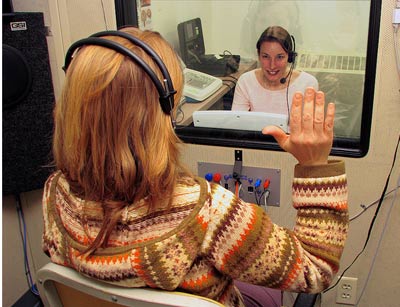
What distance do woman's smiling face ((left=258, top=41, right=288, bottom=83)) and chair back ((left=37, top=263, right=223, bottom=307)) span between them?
1146 millimetres

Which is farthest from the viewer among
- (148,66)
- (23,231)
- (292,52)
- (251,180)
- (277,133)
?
(23,231)

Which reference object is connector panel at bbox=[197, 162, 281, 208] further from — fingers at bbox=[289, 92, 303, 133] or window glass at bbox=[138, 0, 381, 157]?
fingers at bbox=[289, 92, 303, 133]

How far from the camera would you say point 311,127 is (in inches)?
32.4

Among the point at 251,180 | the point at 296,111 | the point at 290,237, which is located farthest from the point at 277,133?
the point at 251,180

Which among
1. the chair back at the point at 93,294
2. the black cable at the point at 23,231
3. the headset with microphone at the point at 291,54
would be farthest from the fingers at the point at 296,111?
the black cable at the point at 23,231

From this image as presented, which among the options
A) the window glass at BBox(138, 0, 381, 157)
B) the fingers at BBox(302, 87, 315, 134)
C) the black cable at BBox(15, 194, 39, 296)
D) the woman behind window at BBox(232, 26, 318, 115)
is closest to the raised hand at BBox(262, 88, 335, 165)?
the fingers at BBox(302, 87, 315, 134)

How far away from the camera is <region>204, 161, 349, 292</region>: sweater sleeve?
794 millimetres

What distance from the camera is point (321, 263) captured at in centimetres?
86

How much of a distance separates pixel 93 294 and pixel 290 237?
37 cm

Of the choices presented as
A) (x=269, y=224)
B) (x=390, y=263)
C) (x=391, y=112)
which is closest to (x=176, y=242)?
(x=269, y=224)

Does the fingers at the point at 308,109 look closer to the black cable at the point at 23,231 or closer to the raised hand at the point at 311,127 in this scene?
the raised hand at the point at 311,127

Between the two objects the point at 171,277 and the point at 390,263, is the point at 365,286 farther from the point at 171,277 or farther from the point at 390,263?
the point at 171,277

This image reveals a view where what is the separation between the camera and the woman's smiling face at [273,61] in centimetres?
170

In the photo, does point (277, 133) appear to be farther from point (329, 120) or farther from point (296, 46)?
point (296, 46)
